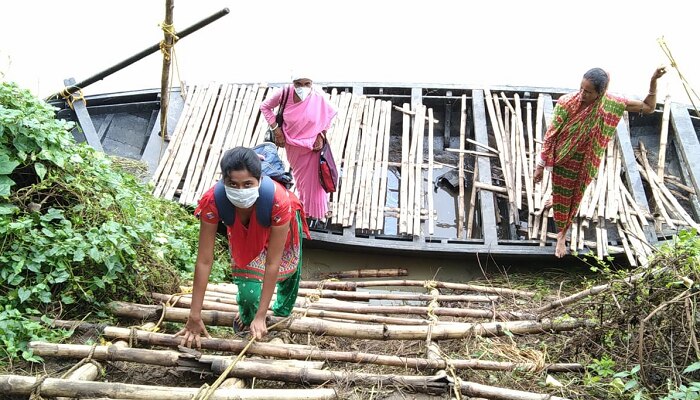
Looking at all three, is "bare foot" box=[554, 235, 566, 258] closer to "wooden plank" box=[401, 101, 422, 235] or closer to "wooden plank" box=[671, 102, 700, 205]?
"wooden plank" box=[401, 101, 422, 235]

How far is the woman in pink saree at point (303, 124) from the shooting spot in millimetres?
4949

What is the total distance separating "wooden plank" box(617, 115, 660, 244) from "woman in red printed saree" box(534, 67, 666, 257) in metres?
0.83

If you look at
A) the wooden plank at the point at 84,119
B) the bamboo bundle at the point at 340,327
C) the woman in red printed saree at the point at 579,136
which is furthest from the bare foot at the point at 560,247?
the wooden plank at the point at 84,119

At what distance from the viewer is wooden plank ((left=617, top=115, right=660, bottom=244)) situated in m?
5.44

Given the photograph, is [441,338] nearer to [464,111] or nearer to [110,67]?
[464,111]

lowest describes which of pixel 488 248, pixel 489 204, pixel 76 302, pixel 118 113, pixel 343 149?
pixel 76 302

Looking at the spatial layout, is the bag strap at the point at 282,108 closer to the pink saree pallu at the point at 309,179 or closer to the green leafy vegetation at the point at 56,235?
the pink saree pallu at the point at 309,179

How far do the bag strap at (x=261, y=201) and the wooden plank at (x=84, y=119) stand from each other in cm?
395

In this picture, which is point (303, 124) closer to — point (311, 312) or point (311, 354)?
point (311, 312)

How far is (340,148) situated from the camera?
6156 millimetres

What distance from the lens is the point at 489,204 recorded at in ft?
19.1

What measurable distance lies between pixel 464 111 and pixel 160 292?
13.5 feet

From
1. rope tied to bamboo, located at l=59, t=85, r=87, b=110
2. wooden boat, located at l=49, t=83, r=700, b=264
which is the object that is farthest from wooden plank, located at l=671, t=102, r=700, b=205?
rope tied to bamboo, located at l=59, t=85, r=87, b=110

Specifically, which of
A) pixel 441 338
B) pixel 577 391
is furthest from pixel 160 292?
pixel 577 391
